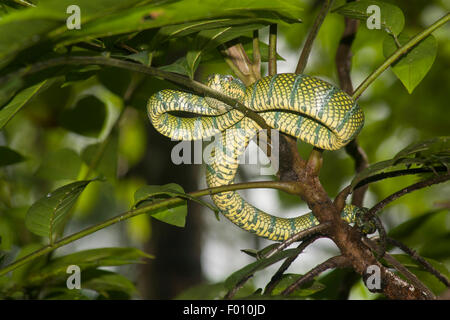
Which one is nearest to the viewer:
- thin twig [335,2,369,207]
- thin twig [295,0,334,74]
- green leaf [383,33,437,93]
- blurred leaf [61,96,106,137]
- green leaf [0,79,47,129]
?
green leaf [0,79,47,129]

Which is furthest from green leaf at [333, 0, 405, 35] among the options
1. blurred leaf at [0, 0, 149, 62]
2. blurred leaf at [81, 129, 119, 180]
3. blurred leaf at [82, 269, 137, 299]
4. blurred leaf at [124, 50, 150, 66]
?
blurred leaf at [82, 269, 137, 299]

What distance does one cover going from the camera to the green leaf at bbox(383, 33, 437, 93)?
4.09 feet

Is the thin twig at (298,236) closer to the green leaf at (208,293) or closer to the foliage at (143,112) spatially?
the foliage at (143,112)

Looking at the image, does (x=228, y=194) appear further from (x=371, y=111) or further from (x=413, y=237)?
(x=371, y=111)

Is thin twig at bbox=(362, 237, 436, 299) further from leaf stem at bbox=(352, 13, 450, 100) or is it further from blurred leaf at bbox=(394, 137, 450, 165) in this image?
leaf stem at bbox=(352, 13, 450, 100)

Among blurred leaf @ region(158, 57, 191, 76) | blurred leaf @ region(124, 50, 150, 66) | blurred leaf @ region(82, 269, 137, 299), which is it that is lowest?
blurred leaf @ region(82, 269, 137, 299)

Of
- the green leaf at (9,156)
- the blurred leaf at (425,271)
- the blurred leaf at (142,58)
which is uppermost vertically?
the green leaf at (9,156)

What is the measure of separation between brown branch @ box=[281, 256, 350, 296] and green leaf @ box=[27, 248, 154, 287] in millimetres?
496

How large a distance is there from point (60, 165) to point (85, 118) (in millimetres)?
249

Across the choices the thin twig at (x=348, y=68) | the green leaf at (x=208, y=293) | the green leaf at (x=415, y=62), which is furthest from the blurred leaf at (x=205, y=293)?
the green leaf at (x=415, y=62)

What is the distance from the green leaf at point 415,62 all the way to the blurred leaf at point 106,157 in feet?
3.42

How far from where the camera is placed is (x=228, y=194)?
1562 mm

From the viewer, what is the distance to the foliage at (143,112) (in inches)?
28.6
